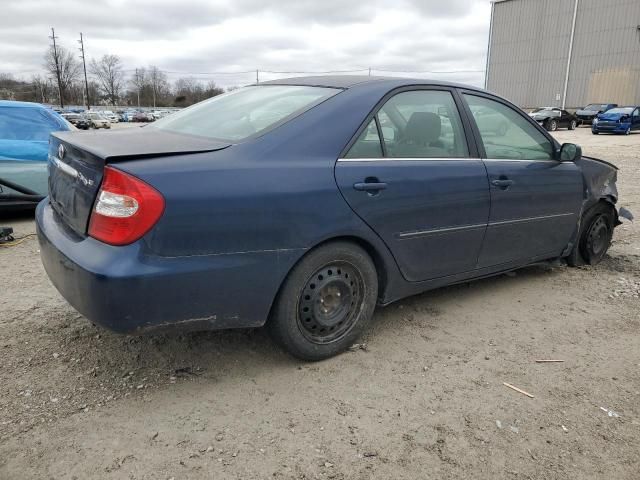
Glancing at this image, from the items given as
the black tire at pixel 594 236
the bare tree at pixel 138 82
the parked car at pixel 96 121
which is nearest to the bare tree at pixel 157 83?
the bare tree at pixel 138 82

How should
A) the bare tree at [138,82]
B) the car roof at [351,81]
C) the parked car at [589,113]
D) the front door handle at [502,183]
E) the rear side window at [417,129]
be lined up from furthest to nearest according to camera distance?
the bare tree at [138,82], the parked car at [589,113], the front door handle at [502,183], the car roof at [351,81], the rear side window at [417,129]

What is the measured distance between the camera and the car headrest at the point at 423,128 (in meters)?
3.25

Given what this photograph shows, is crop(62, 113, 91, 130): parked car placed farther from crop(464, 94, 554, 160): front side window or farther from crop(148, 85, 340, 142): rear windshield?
crop(464, 94, 554, 160): front side window

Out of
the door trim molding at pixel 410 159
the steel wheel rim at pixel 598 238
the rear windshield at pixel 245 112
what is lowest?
the steel wheel rim at pixel 598 238

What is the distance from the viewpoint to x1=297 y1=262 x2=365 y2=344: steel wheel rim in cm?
284

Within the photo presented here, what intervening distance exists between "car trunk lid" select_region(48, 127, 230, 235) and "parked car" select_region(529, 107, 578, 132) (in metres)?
31.5

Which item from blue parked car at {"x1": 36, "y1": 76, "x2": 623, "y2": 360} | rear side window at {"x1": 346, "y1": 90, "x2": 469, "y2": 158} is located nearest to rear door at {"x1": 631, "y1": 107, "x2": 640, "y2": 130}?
blue parked car at {"x1": 36, "y1": 76, "x2": 623, "y2": 360}

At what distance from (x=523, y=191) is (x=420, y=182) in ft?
3.56

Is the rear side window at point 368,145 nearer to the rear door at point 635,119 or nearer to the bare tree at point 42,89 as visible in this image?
the rear door at point 635,119

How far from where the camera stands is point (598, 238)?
4852mm

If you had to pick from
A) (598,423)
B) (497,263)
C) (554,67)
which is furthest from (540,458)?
(554,67)

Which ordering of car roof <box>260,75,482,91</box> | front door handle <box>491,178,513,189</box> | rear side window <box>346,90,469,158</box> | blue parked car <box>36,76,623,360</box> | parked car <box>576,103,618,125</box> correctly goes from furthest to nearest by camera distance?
1. parked car <box>576,103,618,125</box>
2. front door handle <box>491,178,513,189</box>
3. car roof <box>260,75,482,91</box>
4. rear side window <box>346,90,469,158</box>
5. blue parked car <box>36,76,623,360</box>

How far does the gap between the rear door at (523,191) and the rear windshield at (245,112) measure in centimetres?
125

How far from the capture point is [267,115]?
296 cm
